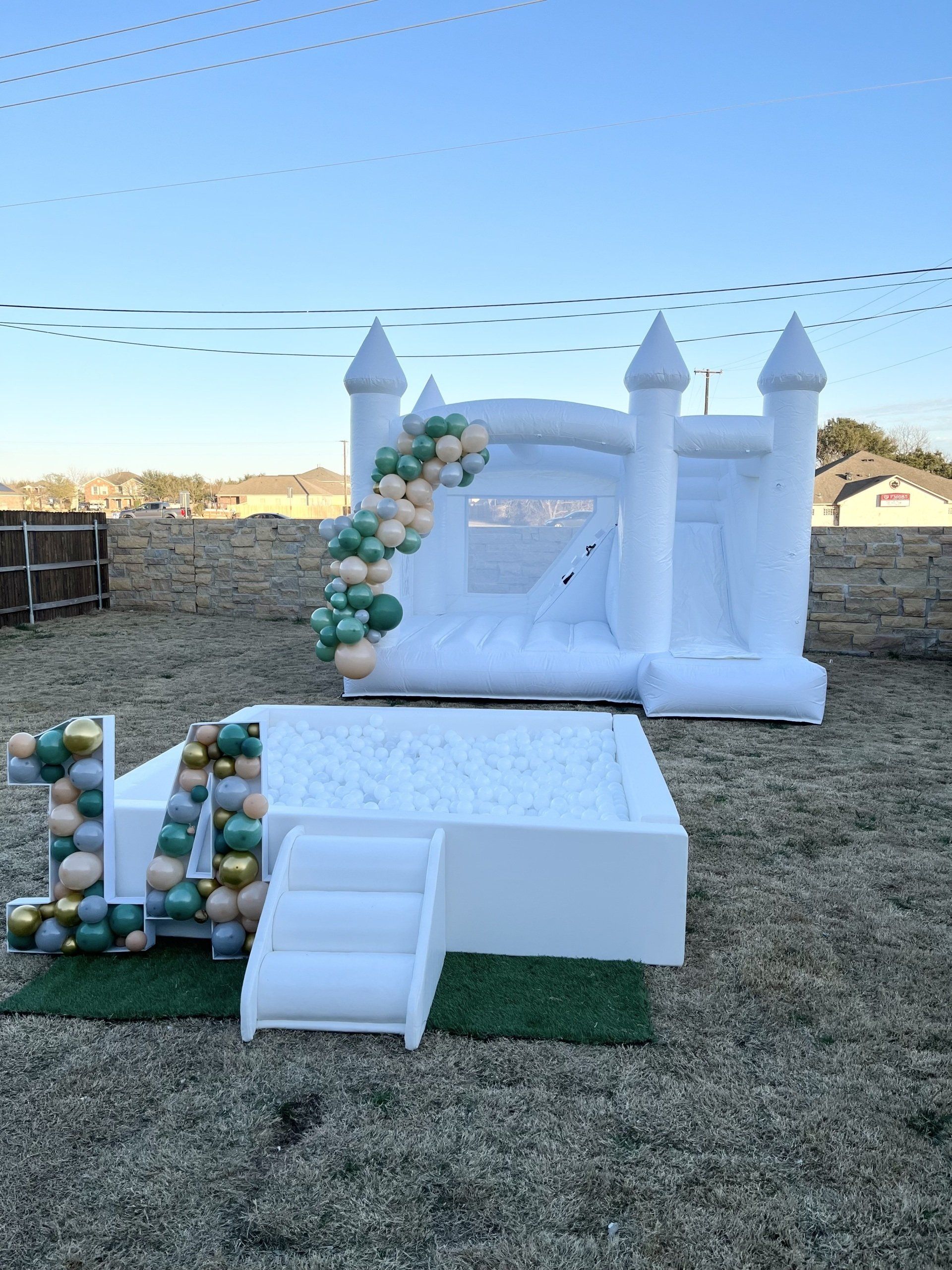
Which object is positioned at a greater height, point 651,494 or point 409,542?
point 651,494

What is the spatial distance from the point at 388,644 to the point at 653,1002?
3818 millimetres

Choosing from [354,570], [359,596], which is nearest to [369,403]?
[354,570]

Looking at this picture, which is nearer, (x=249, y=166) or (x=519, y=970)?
(x=519, y=970)

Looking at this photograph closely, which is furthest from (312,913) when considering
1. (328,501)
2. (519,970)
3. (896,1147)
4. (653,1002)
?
(328,501)

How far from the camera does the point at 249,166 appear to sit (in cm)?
1479

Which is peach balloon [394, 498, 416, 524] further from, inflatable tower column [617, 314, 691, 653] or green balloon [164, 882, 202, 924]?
green balloon [164, 882, 202, 924]

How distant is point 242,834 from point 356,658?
3247 mm

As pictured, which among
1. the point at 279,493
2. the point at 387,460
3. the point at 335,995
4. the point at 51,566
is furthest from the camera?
the point at 279,493

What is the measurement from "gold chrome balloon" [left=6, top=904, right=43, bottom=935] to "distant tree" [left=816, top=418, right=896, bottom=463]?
3588 cm

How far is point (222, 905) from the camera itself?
2.30m

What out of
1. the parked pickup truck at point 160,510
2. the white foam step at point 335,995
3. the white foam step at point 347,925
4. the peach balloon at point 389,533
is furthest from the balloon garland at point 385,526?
the parked pickup truck at point 160,510

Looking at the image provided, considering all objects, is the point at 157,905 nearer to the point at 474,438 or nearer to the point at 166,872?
the point at 166,872

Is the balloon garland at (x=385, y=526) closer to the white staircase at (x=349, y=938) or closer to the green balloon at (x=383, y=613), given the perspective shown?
the green balloon at (x=383, y=613)

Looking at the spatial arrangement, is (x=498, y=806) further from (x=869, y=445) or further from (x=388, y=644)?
(x=869, y=445)
